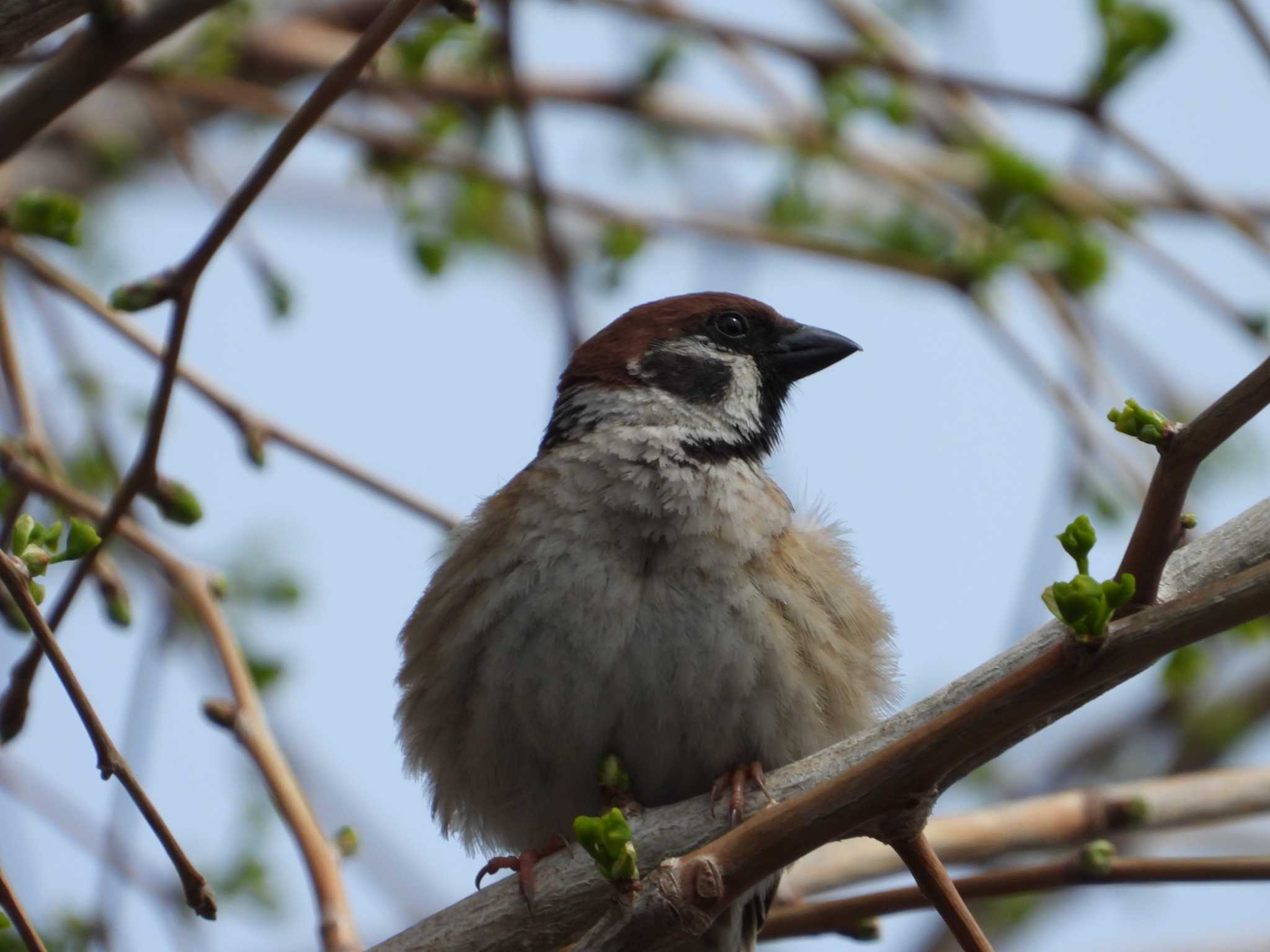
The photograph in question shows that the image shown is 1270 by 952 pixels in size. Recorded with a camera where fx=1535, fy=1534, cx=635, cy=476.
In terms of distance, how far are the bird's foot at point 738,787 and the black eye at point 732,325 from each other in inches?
65.9

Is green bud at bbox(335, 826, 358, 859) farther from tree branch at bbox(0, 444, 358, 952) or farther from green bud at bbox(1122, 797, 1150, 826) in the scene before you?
green bud at bbox(1122, 797, 1150, 826)

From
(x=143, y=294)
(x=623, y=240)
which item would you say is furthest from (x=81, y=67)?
(x=623, y=240)

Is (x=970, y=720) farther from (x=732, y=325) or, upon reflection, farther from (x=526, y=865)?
(x=732, y=325)

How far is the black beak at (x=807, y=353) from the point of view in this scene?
466 cm

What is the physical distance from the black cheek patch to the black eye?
0.46ft

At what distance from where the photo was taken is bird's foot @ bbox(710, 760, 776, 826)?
303cm

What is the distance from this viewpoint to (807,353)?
4676mm

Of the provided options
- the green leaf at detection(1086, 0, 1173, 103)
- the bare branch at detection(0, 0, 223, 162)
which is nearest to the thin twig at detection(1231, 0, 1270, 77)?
the green leaf at detection(1086, 0, 1173, 103)

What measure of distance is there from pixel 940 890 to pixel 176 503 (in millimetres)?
1881

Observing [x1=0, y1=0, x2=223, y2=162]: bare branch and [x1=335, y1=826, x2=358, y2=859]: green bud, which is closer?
[x1=0, y1=0, x2=223, y2=162]: bare branch

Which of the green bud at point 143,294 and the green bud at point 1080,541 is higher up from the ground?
the green bud at point 143,294

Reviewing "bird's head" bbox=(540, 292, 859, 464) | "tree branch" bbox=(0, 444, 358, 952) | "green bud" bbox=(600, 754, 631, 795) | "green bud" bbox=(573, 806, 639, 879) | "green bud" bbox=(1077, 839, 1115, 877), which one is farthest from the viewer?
"bird's head" bbox=(540, 292, 859, 464)

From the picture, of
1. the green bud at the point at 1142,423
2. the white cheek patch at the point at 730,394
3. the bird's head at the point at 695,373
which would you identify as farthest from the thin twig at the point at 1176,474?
the white cheek patch at the point at 730,394

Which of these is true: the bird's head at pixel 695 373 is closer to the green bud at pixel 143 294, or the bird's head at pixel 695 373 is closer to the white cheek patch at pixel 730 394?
the white cheek patch at pixel 730 394
